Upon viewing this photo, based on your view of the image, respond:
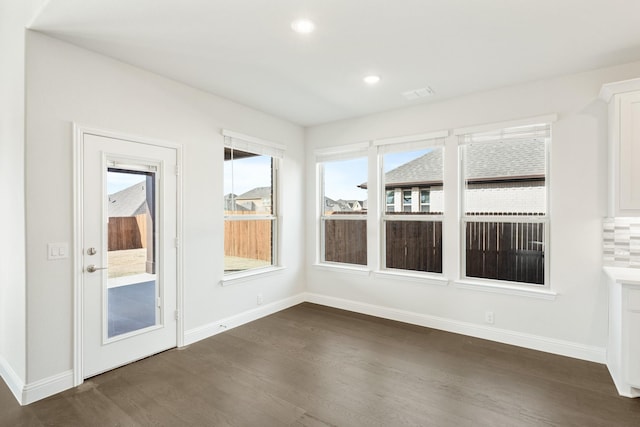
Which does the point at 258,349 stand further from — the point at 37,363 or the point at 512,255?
the point at 512,255

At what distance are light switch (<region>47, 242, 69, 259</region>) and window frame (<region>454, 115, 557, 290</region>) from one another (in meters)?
3.80

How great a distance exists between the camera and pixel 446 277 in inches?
156

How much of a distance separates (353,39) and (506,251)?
2.73 meters

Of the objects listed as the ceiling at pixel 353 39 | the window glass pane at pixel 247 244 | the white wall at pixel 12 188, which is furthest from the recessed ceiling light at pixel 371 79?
the white wall at pixel 12 188

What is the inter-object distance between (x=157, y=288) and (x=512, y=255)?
3695 mm

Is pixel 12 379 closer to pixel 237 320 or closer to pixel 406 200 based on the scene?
pixel 237 320

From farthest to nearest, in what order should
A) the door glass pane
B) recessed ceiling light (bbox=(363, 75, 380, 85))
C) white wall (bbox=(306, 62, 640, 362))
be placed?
recessed ceiling light (bbox=(363, 75, 380, 85)) → white wall (bbox=(306, 62, 640, 362)) → the door glass pane

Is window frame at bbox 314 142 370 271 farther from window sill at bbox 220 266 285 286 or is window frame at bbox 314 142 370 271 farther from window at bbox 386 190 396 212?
window sill at bbox 220 266 285 286

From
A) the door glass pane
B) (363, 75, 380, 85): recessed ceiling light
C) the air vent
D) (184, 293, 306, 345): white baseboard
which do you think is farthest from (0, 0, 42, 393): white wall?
the air vent

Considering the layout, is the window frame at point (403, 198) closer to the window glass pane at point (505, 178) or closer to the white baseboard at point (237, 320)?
the window glass pane at point (505, 178)

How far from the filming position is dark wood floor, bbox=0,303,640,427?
2299 millimetres

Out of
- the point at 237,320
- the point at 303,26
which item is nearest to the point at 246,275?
the point at 237,320

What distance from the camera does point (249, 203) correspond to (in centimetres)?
438

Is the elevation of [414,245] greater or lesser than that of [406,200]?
lesser
